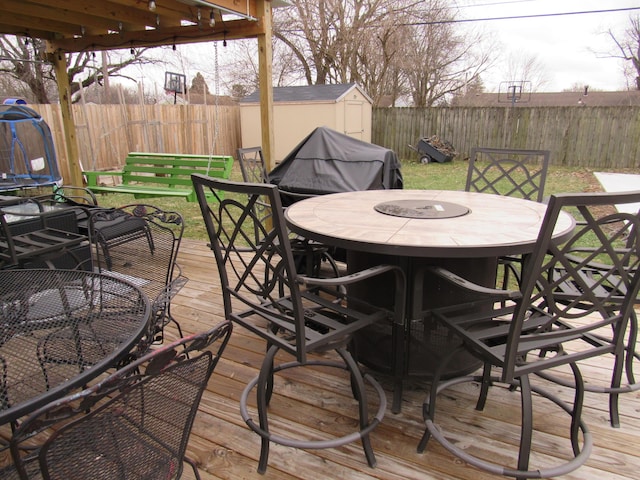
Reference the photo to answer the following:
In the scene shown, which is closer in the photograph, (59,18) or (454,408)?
(454,408)

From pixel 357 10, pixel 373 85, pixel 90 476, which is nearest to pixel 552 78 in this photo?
pixel 373 85

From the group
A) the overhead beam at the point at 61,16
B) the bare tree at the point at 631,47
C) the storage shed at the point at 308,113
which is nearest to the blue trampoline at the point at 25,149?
the overhead beam at the point at 61,16

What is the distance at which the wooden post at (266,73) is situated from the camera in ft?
13.3

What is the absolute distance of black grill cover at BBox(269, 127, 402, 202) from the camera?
3451mm

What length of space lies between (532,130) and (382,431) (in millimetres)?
11113

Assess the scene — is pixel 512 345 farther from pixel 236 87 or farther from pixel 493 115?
pixel 236 87

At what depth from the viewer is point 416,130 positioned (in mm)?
12352

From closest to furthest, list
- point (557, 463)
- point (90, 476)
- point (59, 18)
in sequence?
point (90, 476), point (557, 463), point (59, 18)

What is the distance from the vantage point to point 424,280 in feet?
6.17

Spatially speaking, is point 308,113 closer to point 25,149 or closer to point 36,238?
point 25,149

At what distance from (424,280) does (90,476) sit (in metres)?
A: 1.36

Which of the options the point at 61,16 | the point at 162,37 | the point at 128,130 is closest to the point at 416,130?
the point at 128,130

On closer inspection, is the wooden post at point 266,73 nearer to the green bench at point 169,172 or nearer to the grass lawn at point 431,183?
the green bench at point 169,172

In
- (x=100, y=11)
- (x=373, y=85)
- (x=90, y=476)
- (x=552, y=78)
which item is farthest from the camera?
(x=552, y=78)
